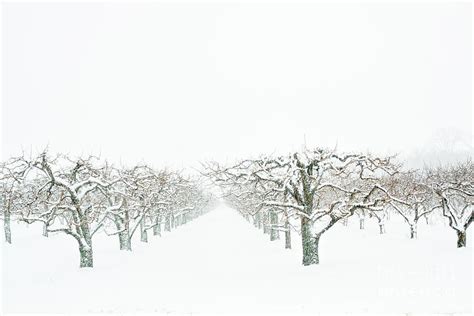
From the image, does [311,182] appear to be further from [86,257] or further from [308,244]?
[86,257]

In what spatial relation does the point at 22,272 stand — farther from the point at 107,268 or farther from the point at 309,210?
the point at 309,210

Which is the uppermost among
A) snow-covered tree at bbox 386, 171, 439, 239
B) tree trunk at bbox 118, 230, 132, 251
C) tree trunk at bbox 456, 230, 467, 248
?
snow-covered tree at bbox 386, 171, 439, 239

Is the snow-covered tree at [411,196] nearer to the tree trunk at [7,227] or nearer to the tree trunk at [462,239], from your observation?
the tree trunk at [462,239]

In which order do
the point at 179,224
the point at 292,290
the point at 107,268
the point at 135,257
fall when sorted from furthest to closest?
the point at 179,224, the point at 135,257, the point at 107,268, the point at 292,290

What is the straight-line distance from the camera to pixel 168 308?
13.5m

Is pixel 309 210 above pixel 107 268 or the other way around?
above

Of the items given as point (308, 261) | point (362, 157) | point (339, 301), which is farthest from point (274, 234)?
point (339, 301)

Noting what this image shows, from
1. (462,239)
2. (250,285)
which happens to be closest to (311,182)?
(250,285)

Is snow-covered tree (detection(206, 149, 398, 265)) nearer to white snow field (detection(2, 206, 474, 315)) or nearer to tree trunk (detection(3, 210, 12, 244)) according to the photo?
white snow field (detection(2, 206, 474, 315))

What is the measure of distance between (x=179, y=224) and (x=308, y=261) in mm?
50837

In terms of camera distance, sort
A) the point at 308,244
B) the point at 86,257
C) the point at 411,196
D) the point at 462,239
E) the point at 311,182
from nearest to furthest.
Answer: the point at 308,244 < the point at 311,182 < the point at 462,239 < the point at 86,257 < the point at 411,196

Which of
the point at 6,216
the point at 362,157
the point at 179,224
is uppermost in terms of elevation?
the point at 362,157

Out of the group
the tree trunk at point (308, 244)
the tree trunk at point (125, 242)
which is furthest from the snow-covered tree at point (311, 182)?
the tree trunk at point (125, 242)

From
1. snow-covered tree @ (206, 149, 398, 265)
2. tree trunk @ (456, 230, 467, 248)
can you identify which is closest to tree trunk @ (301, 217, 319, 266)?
snow-covered tree @ (206, 149, 398, 265)
